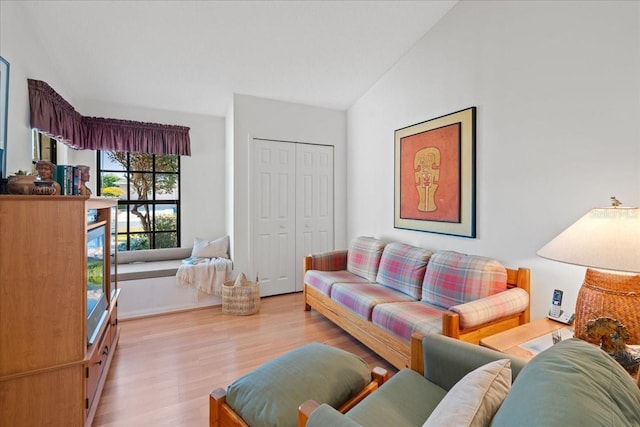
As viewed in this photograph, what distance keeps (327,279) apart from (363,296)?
24.5 inches

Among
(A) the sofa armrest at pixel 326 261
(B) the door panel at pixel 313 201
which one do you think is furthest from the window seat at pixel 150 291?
(B) the door panel at pixel 313 201

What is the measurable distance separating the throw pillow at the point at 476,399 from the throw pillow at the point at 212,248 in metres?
3.51

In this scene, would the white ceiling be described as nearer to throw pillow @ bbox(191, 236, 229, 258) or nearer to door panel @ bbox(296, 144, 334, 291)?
door panel @ bbox(296, 144, 334, 291)

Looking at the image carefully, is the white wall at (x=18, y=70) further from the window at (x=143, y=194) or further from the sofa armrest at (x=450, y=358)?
the sofa armrest at (x=450, y=358)

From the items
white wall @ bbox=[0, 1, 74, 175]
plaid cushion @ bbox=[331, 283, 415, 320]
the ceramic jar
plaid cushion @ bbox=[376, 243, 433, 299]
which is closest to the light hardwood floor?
plaid cushion @ bbox=[331, 283, 415, 320]

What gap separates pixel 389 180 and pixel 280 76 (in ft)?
5.66

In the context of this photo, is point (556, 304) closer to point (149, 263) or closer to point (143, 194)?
point (149, 263)

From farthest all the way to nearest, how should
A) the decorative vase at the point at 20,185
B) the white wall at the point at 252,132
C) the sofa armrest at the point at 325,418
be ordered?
the white wall at the point at 252,132 < the decorative vase at the point at 20,185 < the sofa armrest at the point at 325,418

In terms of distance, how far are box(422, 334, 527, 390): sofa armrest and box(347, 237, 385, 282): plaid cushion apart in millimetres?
1723

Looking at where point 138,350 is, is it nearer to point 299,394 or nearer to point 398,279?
point 299,394

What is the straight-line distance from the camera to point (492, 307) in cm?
204

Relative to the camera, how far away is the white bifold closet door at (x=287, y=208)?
3.98m

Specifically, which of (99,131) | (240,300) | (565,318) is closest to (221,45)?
(99,131)

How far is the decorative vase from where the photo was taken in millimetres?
1550
